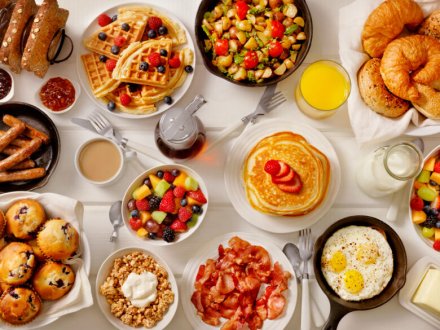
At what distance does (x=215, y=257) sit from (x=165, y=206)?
30 cm

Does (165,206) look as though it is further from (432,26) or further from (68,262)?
(432,26)

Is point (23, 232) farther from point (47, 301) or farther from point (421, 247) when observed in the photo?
point (421, 247)

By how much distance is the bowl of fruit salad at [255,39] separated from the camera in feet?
7.15

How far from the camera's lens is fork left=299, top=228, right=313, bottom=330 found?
7.04 ft

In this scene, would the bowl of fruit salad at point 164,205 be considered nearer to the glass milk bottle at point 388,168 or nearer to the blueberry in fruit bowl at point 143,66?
the blueberry in fruit bowl at point 143,66

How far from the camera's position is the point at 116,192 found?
2250 millimetres

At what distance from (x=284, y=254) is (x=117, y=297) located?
697 mm

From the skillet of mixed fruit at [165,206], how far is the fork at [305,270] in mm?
440

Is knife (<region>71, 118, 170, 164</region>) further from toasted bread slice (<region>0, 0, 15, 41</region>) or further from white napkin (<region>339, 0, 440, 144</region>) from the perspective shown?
white napkin (<region>339, 0, 440, 144</region>)

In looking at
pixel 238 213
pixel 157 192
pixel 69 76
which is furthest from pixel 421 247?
pixel 69 76

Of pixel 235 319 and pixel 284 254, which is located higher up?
pixel 284 254

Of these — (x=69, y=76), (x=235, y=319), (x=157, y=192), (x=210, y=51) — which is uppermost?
(x=210, y=51)

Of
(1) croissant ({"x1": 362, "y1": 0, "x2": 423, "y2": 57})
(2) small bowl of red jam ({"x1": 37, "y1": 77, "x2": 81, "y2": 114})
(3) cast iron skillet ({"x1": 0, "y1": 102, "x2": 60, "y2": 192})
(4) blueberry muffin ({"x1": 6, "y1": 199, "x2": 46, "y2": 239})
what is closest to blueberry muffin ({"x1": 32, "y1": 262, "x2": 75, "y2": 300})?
(4) blueberry muffin ({"x1": 6, "y1": 199, "x2": 46, "y2": 239})

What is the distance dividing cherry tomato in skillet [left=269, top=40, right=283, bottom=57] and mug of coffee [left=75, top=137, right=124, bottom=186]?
74cm
